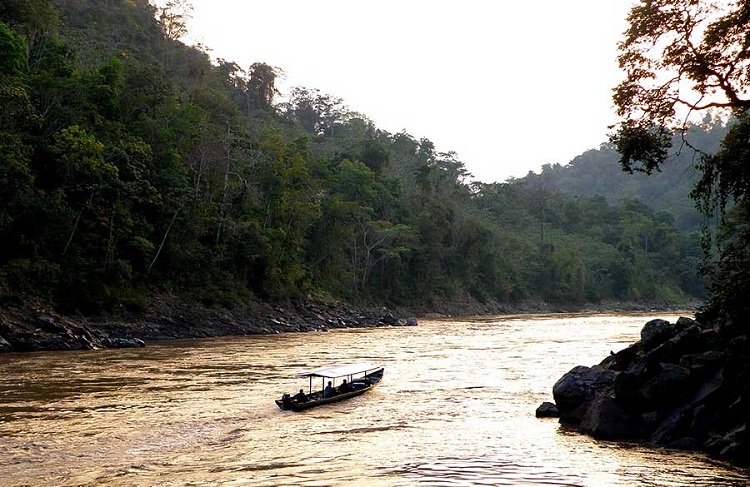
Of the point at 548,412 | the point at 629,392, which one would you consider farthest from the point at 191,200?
the point at 629,392

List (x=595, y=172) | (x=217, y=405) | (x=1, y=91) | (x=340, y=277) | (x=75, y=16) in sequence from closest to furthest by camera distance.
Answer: (x=217, y=405) → (x=1, y=91) → (x=340, y=277) → (x=75, y=16) → (x=595, y=172)

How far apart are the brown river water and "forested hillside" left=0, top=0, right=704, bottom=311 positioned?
32.9ft

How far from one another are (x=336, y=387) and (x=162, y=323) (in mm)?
20022

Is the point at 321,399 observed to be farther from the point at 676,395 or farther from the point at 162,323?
the point at 162,323

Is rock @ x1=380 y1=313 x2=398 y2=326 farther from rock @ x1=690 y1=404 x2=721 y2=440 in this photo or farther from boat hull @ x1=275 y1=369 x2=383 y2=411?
rock @ x1=690 y1=404 x2=721 y2=440

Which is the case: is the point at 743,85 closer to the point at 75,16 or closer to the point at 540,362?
the point at 540,362

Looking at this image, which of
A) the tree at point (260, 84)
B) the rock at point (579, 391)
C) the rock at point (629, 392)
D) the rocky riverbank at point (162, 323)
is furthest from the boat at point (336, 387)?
the tree at point (260, 84)

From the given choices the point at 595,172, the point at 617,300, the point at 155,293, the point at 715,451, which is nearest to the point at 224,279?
the point at 155,293

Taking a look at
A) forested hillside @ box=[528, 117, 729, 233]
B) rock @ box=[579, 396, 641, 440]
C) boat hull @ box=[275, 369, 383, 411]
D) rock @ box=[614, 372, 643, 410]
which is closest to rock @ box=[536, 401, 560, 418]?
rock @ box=[579, 396, 641, 440]

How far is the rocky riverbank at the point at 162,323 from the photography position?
27.2m

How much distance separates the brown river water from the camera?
9977mm

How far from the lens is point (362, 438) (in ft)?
42.3

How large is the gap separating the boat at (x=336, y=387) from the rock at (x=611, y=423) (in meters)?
6.69

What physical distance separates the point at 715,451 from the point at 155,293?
32713 millimetres
